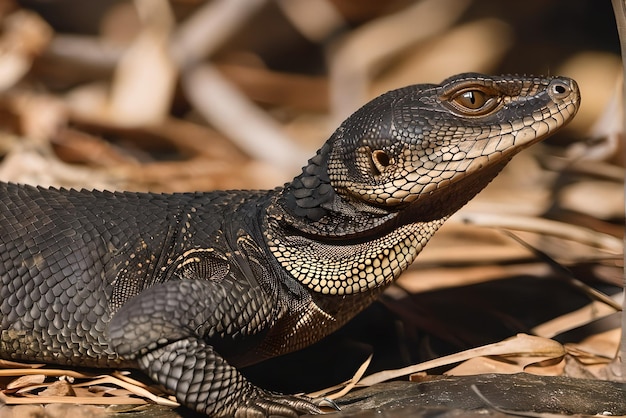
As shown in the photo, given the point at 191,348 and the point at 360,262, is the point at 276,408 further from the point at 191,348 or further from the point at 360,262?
the point at 360,262

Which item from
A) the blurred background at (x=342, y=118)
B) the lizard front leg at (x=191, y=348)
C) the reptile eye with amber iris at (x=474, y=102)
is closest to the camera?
the lizard front leg at (x=191, y=348)

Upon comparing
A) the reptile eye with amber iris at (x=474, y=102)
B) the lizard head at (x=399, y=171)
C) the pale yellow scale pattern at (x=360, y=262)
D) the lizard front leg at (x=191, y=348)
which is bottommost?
the lizard front leg at (x=191, y=348)

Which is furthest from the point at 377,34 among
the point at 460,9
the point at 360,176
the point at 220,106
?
the point at 360,176

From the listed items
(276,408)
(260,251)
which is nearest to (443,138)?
(260,251)

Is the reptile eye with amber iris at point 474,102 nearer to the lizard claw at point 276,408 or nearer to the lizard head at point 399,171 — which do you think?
the lizard head at point 399,171

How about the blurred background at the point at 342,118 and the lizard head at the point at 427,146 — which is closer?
the lizard head at the point at 427,146

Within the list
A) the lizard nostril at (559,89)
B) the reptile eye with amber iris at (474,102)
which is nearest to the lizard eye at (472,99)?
the reptile eye with amber iris at (474,102)

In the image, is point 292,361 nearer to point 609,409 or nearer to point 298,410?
point 298,410

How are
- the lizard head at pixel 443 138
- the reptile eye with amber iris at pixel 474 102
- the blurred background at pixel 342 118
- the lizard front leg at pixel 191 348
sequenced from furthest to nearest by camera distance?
the blurred background at pixel 342 118, the reptile eye with amber iris at pixel 474 102, the lizard head at pixel 443 138, the lizard front leg at pixel 191 348
